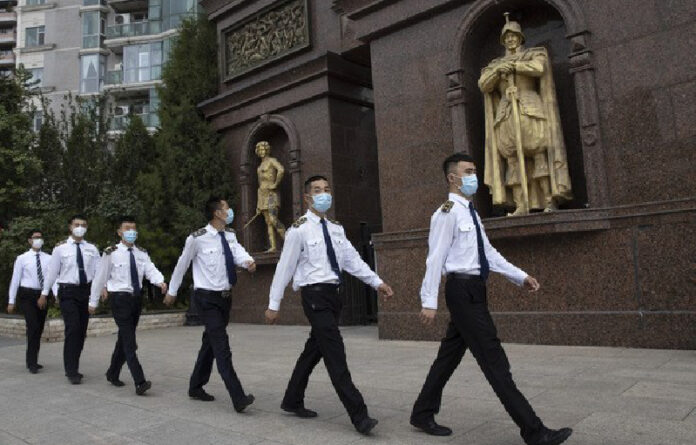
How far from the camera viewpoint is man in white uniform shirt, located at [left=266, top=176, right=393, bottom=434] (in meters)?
4.54

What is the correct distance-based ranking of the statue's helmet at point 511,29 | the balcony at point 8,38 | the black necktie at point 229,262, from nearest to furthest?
1. the black necktie at point 229,262
2. the statue's helmet at point 511,29
3. the balcony at point 8,38

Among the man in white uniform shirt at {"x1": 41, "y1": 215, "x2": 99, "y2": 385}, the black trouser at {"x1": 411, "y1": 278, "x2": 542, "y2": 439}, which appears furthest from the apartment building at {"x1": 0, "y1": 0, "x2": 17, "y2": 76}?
the black trouser at {"x1": 411, "y1": 278, "x2": 542, "y2": 439}

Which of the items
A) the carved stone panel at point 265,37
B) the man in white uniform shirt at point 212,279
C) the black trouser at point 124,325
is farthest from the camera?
the carved stone panel at point 265,37

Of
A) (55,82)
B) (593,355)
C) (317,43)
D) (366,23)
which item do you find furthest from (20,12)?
(593,355)

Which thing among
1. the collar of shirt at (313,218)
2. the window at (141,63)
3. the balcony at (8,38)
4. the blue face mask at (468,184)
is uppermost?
the balcony at (8,38)

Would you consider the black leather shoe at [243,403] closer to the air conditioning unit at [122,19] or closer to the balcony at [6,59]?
the air conditioning unit at [122,19]

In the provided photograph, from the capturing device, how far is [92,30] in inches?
1479

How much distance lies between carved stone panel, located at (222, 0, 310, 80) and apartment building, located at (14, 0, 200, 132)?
1641 centimetres

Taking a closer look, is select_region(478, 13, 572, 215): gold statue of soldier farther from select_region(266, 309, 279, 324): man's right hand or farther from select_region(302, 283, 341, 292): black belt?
select_region(266, 309, 279, 324): man's right hand

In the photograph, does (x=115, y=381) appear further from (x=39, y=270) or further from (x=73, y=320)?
(x=39, y=270)

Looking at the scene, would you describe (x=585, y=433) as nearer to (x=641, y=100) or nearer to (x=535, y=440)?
(x=535, y=440)

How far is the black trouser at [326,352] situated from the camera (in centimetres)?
423

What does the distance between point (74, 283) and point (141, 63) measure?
28.7 metres

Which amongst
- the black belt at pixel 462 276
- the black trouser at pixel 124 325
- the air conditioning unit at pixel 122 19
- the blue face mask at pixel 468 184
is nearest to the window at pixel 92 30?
the air conditioning unit at pixel 122 19
